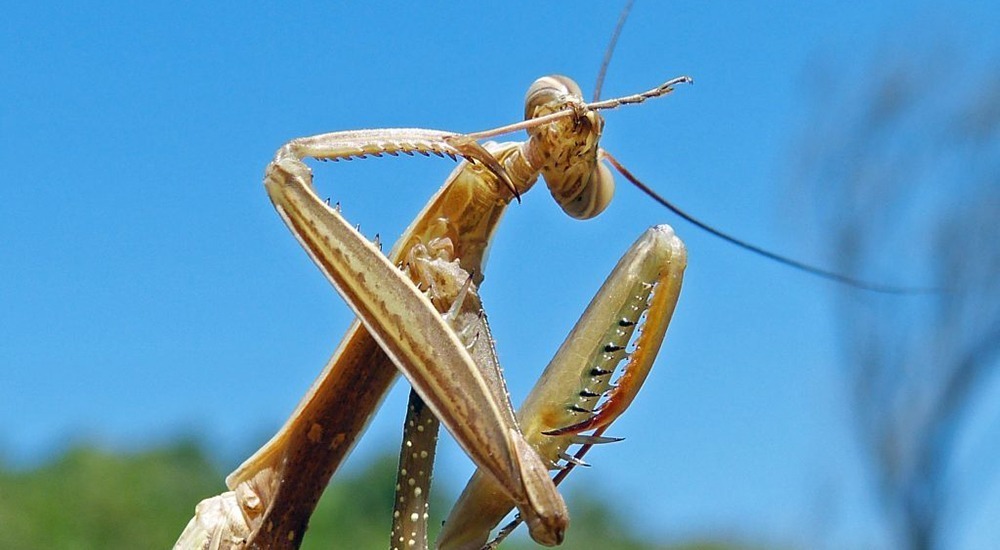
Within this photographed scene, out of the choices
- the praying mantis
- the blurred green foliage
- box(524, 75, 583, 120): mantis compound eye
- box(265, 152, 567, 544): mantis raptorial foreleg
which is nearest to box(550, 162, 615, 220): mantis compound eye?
the praying mantis

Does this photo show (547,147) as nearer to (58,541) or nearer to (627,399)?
(627,399)

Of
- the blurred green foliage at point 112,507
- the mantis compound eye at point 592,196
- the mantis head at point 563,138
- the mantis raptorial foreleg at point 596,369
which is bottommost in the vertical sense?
the mantis raptorial foreleg at point 596,369

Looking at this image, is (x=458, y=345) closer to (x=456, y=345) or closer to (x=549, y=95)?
(x=456, y=345)

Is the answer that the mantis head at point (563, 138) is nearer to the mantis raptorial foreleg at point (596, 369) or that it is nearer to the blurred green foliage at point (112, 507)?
the mantis raptorial foreleg at point (596, 369)

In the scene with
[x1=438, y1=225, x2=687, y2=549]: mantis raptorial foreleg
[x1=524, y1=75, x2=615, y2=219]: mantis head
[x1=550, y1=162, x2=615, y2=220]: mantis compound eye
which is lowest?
[x1=438, y1=225, x2=687, y2=549]: mantis raptorial foreleg

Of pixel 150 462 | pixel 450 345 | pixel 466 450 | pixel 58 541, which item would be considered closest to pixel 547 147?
pixel 450 345

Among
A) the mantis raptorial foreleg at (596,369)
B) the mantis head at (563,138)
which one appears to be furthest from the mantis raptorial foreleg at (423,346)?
the mantis head at (563,138)

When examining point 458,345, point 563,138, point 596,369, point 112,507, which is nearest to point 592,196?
point 563,138

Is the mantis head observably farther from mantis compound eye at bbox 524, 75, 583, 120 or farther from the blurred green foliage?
the blurred green foliage
